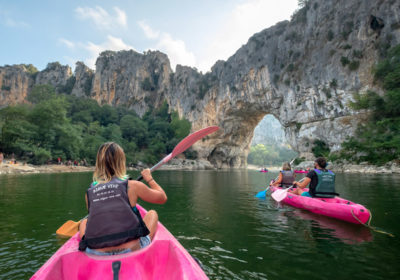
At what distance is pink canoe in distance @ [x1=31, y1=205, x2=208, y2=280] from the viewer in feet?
5.62

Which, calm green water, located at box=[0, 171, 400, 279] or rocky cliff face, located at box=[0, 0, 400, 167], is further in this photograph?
rocky cliff face, located at box=[0, 0, 400, 167]

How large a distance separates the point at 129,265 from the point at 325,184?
523 cm

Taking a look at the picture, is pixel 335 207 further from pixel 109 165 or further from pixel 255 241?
pixel 109 165

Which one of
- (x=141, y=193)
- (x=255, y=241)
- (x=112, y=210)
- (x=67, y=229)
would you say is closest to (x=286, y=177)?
(x=255, y=241)

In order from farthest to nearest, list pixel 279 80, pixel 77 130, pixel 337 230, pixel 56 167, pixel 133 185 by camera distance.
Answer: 1. pixel 279 80
2. pixel 77 130
3. pixel 56 167
4. pixel 337 230
5. pixel 133 185

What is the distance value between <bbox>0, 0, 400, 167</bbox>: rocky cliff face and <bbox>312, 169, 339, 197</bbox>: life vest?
25032 mm

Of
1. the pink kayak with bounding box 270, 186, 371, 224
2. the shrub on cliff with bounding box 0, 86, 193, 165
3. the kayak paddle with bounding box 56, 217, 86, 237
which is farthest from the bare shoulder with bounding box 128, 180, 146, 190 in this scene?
the shrub on cliff with bounding box 0, 86, 193, 165

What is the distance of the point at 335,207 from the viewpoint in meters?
4.97

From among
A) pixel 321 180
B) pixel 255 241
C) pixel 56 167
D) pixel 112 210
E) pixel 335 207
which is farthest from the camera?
pixel 56 167

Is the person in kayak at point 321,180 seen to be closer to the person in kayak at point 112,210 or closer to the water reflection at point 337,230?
the water reflection at point 337,230

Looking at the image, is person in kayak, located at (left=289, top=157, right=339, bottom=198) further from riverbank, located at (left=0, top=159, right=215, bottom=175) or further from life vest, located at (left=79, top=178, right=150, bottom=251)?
riverbank, located at (left=0, top=159, right=215, bottom=175)

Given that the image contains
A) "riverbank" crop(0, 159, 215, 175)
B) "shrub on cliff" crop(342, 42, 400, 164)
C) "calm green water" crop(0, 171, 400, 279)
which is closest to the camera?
"calm green water" crop(0, 171, 400, 279)

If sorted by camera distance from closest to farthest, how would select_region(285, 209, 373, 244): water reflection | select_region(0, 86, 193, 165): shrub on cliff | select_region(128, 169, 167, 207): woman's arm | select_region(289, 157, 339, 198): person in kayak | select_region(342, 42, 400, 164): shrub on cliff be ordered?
select_region(128, 169, 167, 207): woman's arm → select_region(285, 209, 373, 244): water reflection → select_region(289, 157, 339, 198): person in kayak → select_region(342, 42, 400, 164): shrub on cliff → select_region(0, 86, 193, 165): shrub on cliff

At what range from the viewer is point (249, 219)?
5176mm
